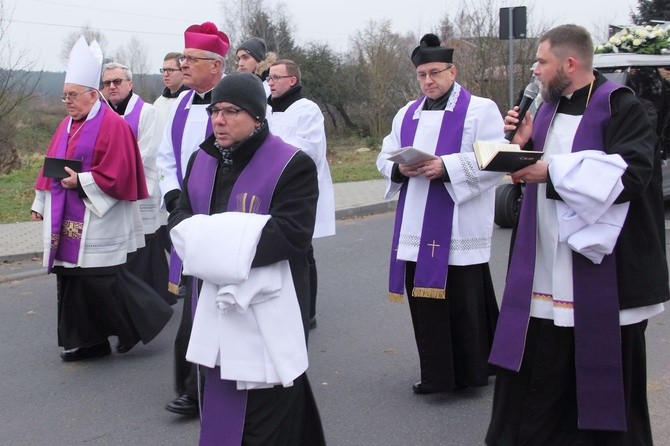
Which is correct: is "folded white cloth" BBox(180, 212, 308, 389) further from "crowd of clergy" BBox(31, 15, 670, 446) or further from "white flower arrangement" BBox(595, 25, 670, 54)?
"white flower arrangement" BBox(595, 25, 670, 54)

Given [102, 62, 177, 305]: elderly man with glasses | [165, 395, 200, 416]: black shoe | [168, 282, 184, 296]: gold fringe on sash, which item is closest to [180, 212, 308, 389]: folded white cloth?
[165, 395, 200, 416]: black shoe

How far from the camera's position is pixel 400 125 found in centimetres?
539

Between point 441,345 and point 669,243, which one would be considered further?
point 669,243

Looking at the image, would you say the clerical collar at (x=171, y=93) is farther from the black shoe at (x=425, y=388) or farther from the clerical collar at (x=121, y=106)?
the black shoe at (x=425, y=388)

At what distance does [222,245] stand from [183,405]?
78.5 inches

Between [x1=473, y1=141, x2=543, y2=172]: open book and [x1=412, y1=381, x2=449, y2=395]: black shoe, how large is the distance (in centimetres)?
195

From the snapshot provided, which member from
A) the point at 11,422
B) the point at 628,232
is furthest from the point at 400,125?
the point at 11,422

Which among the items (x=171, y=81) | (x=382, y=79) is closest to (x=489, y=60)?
(x=382, y=79)

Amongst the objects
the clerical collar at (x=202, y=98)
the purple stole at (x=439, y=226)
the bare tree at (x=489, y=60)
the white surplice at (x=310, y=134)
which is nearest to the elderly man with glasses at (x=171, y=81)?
the white surplice at (x=310, y=134)

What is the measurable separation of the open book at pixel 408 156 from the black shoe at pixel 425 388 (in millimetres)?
1392

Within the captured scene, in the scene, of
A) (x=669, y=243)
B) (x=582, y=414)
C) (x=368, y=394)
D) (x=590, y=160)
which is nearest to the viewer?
(x=590, y=160)

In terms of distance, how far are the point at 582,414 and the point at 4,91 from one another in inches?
601

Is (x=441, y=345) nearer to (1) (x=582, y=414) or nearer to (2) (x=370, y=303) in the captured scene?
(1) (x=582, y=414)

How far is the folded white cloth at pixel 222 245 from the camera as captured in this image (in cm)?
327
